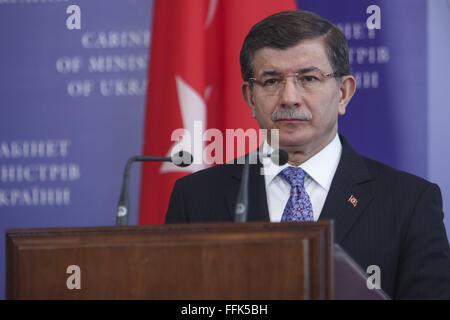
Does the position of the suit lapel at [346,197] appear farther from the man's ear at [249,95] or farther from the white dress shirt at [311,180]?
the man's ear at [249,95]

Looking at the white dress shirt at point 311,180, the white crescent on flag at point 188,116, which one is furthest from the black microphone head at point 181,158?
the white crescent on flag at point 188,116

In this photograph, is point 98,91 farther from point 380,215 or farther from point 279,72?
point 380,215

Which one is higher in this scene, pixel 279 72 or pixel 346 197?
pixel 279 72

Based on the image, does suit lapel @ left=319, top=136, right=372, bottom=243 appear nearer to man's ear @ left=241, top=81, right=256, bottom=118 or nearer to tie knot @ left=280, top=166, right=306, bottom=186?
tie knot @ left=280, top=166, right=306, bottom=186

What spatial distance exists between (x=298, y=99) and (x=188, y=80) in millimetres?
913

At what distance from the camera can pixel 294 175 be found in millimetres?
2336

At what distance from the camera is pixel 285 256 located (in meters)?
1.41

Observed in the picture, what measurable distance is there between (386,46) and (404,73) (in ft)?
0.49

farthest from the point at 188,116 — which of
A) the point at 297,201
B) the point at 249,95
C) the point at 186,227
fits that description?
the point at 186,227

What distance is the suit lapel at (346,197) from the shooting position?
2.20 meters

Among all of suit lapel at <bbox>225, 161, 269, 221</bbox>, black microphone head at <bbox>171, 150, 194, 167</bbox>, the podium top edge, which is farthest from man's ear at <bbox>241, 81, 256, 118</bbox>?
the podium top edge

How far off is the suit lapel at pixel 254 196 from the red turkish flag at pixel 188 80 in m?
0.67

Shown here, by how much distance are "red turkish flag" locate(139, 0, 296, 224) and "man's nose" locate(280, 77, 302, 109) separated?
0.78 m
